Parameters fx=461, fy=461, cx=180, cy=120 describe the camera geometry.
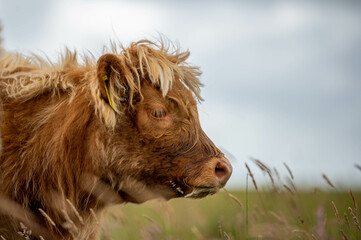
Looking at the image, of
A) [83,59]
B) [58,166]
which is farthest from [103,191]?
[83,59]

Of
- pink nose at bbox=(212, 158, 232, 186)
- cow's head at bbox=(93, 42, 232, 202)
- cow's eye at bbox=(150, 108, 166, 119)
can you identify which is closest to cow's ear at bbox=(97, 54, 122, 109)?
cow's head at bbox=(93, 42, 232, 202)

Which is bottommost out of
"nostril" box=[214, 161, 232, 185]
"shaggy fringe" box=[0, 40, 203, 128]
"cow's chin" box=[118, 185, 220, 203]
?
"cow's chin" box=[118, 185, 220, 203]

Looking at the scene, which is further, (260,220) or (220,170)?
(260,220)

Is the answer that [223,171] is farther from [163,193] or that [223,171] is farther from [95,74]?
[95,74]

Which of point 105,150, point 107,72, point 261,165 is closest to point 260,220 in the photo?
point 261,165

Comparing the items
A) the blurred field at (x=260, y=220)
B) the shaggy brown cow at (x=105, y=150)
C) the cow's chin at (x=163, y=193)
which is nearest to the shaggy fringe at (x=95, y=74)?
the shaggy brown cow at (x=105, y=150)

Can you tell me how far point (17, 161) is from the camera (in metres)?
3.96

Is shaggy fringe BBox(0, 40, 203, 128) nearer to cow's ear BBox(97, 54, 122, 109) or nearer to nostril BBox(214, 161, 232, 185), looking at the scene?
cow's ear BBox(97, 54, 122, 109)

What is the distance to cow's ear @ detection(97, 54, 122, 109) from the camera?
3875mm

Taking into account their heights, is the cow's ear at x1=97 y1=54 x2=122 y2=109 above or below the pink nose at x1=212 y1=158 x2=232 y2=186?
above

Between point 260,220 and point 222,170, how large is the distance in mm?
2724

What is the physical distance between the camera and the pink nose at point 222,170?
3.71 m

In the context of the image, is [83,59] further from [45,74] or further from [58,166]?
[58,166]

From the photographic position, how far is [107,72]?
3.94m
